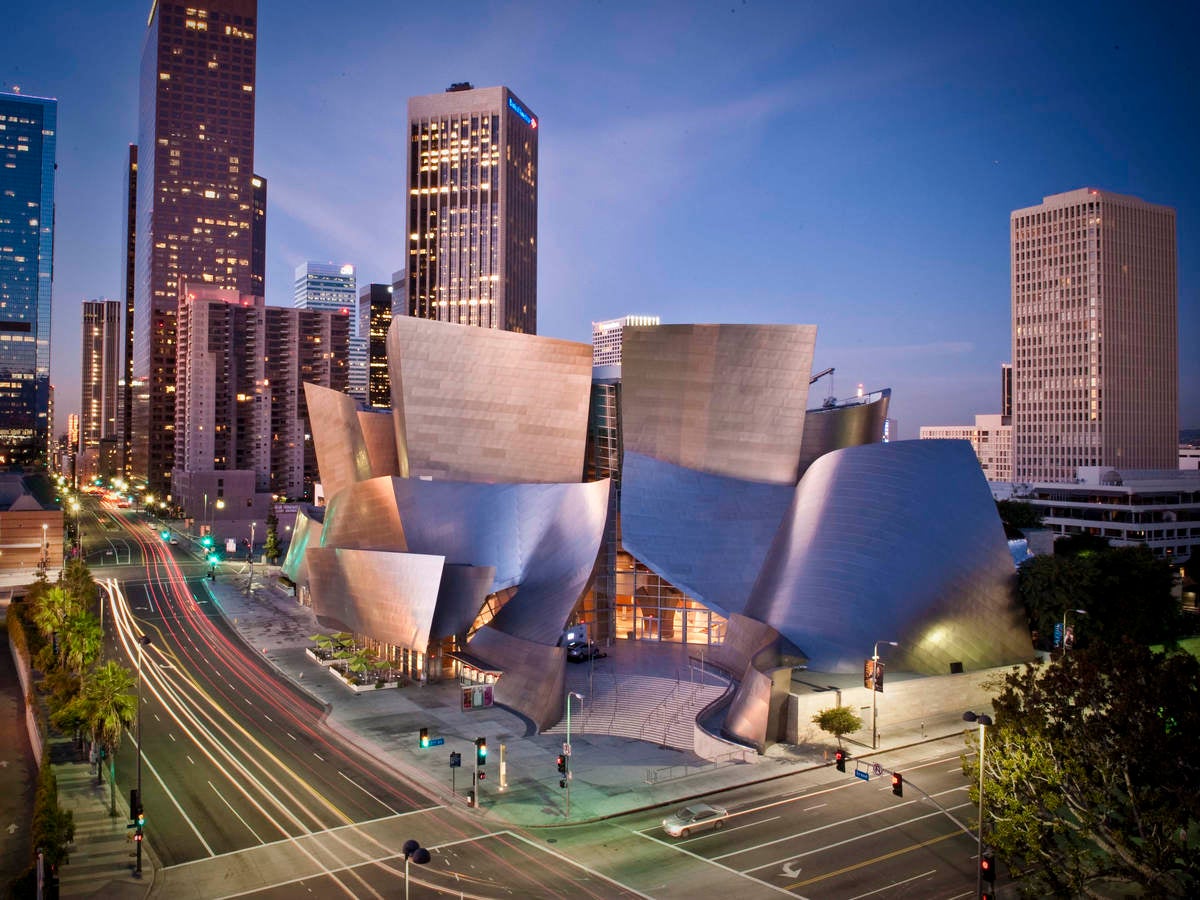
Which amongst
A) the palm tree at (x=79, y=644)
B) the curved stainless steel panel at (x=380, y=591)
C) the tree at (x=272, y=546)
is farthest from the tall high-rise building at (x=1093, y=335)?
the palm tree at (x=79, y=644)

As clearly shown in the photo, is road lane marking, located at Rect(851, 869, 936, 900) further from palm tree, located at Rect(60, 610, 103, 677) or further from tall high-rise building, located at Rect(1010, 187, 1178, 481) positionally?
tall high-rise building, located at Rect(1010, 187, 1178, 481)

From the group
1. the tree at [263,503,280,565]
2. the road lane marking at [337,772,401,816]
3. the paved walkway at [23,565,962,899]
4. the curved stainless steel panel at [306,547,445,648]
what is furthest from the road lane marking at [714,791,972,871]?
the tree at [263,503,280,565]

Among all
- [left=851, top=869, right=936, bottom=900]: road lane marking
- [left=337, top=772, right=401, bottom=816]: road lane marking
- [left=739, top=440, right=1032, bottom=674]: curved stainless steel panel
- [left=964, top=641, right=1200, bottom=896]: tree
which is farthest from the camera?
[left=739, top=440, right=1032, bottom=674]: curved stainless steel panel

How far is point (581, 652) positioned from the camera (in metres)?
46.3

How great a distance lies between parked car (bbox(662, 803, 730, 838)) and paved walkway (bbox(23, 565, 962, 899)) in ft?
7.78

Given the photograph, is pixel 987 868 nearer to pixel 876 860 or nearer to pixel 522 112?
pixel 876 860

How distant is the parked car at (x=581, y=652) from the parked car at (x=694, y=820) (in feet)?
61.1

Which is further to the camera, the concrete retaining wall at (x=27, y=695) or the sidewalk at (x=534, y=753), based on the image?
the concrete retaining wall at (x=27, y=695)

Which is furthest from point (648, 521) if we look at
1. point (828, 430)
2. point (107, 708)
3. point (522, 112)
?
point (522, 112)

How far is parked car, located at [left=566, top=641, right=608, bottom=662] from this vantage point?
4588 cm

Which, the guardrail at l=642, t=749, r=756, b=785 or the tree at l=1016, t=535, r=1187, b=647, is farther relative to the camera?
the tree at l=1016, t=535, r=1187, b=647

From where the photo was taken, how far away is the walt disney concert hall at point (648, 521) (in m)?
41.3

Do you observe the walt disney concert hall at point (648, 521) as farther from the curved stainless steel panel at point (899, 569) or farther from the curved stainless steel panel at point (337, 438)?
the curved stainless steel panel at point (337, 438)

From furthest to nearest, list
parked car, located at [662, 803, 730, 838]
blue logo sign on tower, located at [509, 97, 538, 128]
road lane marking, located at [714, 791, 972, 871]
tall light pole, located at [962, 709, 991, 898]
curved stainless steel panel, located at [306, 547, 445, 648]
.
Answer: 1. blue logo sign on tower, located at [509, 97, 538, 128]
2. curved stainless steel panel, located at [306, 547, 445, 648]
3. parked car, located at [662, 803, 730, 838]
4. road lane marking, located at [714, 791, 972, 871]
5. tall light pole, located at [962, 709, 991, 898]
